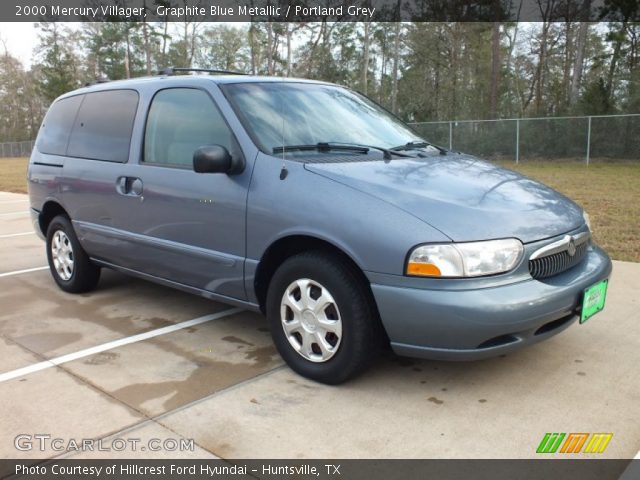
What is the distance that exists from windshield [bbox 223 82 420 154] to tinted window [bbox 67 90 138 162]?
3.56 ft

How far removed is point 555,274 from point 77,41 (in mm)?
59889

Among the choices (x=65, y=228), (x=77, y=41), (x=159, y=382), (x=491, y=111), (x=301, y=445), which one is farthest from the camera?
(x=77, y=41)

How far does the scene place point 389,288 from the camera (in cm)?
285

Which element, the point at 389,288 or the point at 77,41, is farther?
the point at 77,41

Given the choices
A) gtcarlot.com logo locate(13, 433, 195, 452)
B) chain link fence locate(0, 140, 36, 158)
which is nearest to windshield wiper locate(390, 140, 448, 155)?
gtcarlot.com logo locate(13, 433, 195, 452)

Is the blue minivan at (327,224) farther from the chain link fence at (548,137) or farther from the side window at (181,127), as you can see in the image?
the chain link fence at (548,137)

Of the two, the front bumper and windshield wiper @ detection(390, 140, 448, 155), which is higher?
windshield wiper @ detection(390, 140, 448, 155)

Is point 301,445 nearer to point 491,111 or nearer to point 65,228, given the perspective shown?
point 65,228

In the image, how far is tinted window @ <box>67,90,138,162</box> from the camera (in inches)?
173

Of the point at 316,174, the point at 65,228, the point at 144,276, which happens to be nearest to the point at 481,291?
the point at 316,174

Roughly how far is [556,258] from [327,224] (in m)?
1.27

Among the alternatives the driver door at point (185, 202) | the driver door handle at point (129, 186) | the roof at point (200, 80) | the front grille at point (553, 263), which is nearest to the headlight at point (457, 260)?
the front grille at point (553, 263)

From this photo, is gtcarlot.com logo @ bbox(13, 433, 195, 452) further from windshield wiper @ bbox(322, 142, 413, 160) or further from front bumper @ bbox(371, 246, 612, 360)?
windshield wiper @ bbox(322, 142, 413, 160)

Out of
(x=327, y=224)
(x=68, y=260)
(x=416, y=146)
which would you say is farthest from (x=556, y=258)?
(x=68, y=260)
